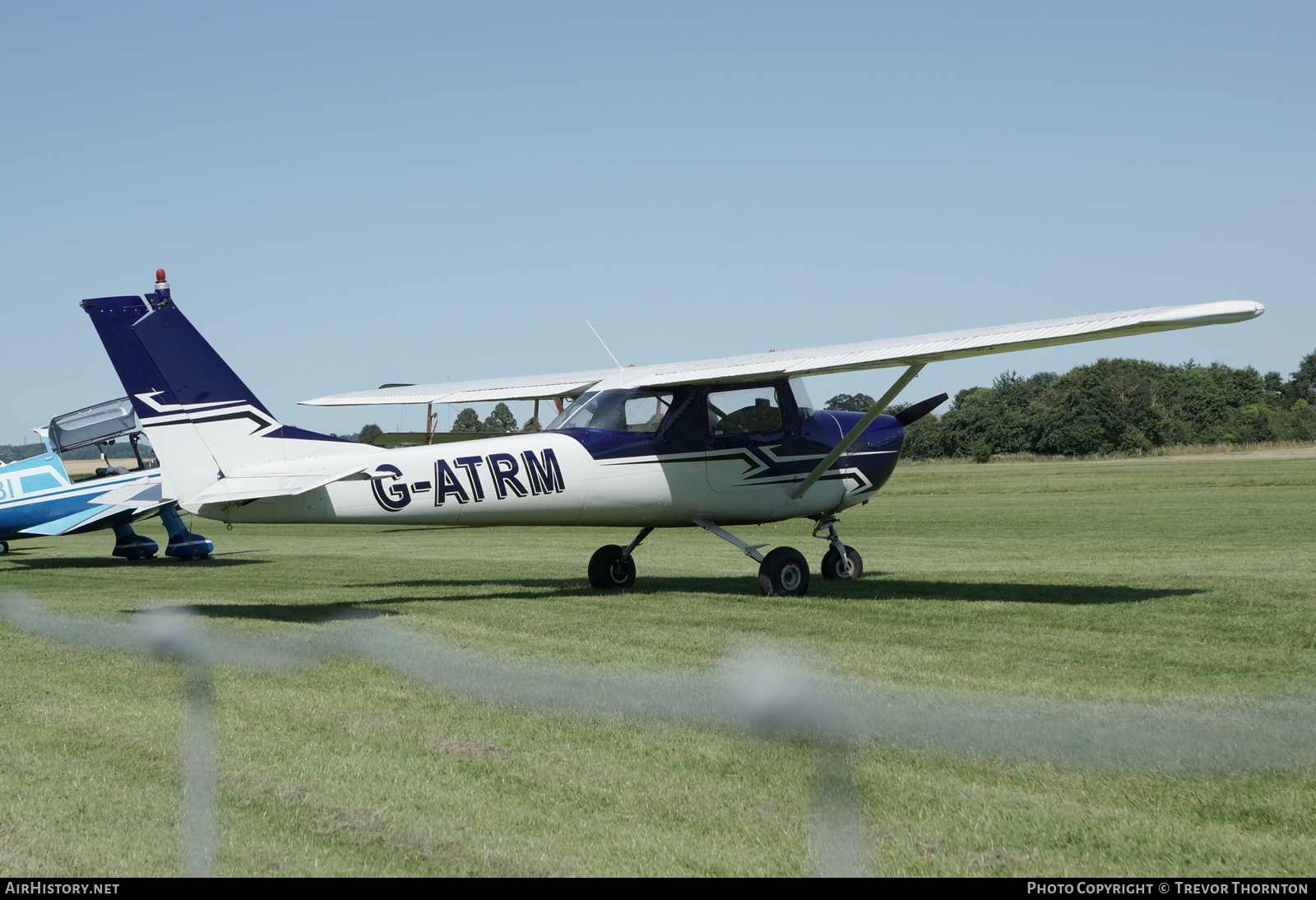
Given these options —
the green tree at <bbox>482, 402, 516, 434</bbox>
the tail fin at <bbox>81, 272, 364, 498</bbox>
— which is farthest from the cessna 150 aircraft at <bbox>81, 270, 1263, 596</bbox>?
the green tree at <bbox>482, 402, 516, 434</bbox>

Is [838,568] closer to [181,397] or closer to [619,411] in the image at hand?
[619,411]

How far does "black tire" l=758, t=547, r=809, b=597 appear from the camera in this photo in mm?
12086

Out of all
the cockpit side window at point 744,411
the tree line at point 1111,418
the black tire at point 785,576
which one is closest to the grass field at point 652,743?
the black tire at point 785,576

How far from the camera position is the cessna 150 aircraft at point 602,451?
35.0 ft

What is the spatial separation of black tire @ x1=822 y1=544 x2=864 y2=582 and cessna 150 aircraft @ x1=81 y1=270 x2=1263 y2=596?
0.07ft

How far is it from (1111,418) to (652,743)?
279 feet

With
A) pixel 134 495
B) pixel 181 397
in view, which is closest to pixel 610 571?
pixel 181 397

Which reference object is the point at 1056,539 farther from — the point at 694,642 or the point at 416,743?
the point at 416,743

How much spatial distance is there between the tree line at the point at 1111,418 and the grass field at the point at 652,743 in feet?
233

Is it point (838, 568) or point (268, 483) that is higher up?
point (268, 483)

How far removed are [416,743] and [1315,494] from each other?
29.6 meters

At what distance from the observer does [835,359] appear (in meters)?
11.6

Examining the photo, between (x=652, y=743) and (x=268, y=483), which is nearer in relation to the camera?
(x=652, y=743)
